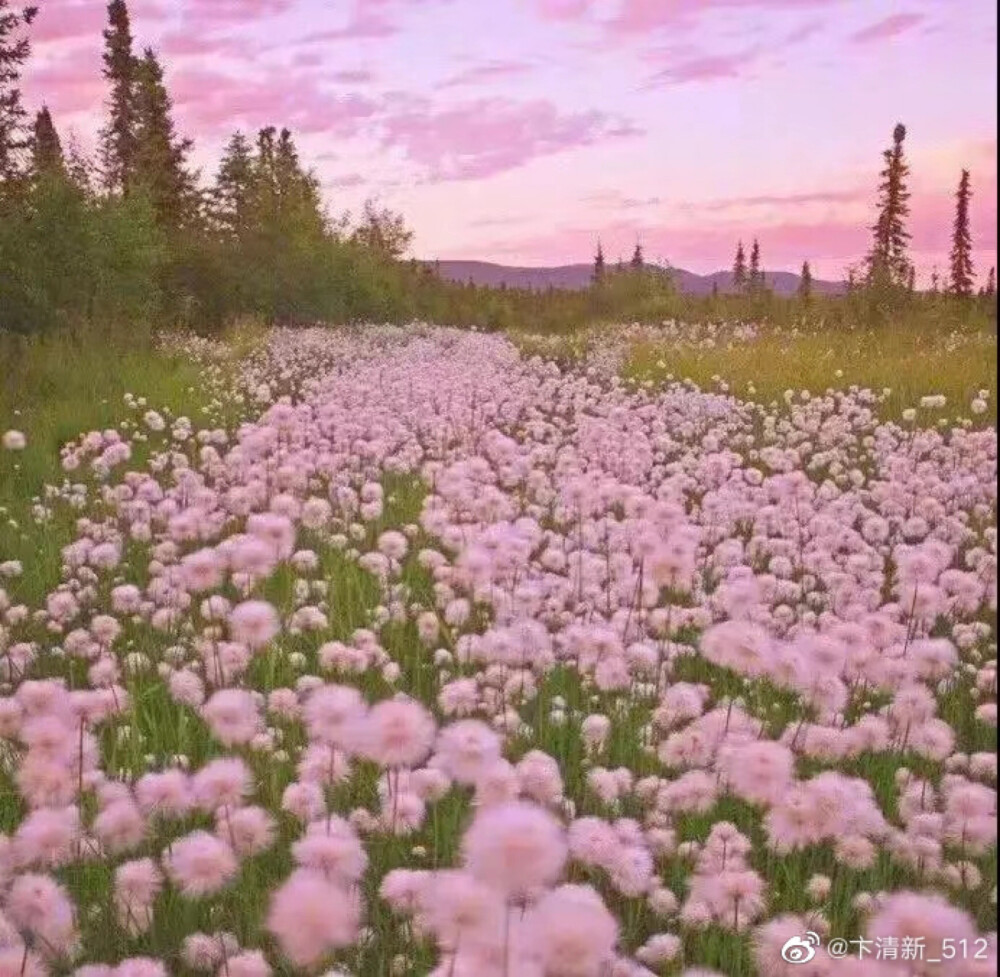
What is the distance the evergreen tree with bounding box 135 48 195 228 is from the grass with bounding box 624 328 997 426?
28.8m

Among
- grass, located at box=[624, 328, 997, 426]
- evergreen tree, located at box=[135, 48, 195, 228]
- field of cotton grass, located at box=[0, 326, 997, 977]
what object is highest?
evergreen tree, located at box=[135, 48, 195, 228]

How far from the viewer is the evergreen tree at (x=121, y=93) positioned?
131ft

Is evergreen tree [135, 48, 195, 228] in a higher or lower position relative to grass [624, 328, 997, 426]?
higher

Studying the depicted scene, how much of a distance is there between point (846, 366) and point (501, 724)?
11923 millimetres

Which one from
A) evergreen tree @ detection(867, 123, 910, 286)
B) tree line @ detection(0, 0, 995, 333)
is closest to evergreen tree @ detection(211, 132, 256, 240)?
tree line @ detection(0, 0, 995, 333)

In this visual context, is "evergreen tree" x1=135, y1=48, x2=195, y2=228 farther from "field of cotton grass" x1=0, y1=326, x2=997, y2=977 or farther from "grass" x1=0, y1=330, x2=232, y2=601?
"field of cotton grass" x1=0, y1=326, x2=997, y2=977

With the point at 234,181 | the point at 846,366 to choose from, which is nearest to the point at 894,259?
the point at 846,366

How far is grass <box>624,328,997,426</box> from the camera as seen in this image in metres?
12.4

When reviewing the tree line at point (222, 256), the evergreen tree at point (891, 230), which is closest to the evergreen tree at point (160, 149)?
the tree line at point (222, 256)

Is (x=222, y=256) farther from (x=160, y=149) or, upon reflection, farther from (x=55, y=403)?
(x=55, y=403)

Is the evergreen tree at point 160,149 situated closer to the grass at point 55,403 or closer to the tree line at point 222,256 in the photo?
the tree line at point 222,256

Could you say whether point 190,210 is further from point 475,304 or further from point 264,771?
point 264,771

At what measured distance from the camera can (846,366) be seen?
48.6ft

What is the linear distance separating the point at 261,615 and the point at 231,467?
4.43 m
